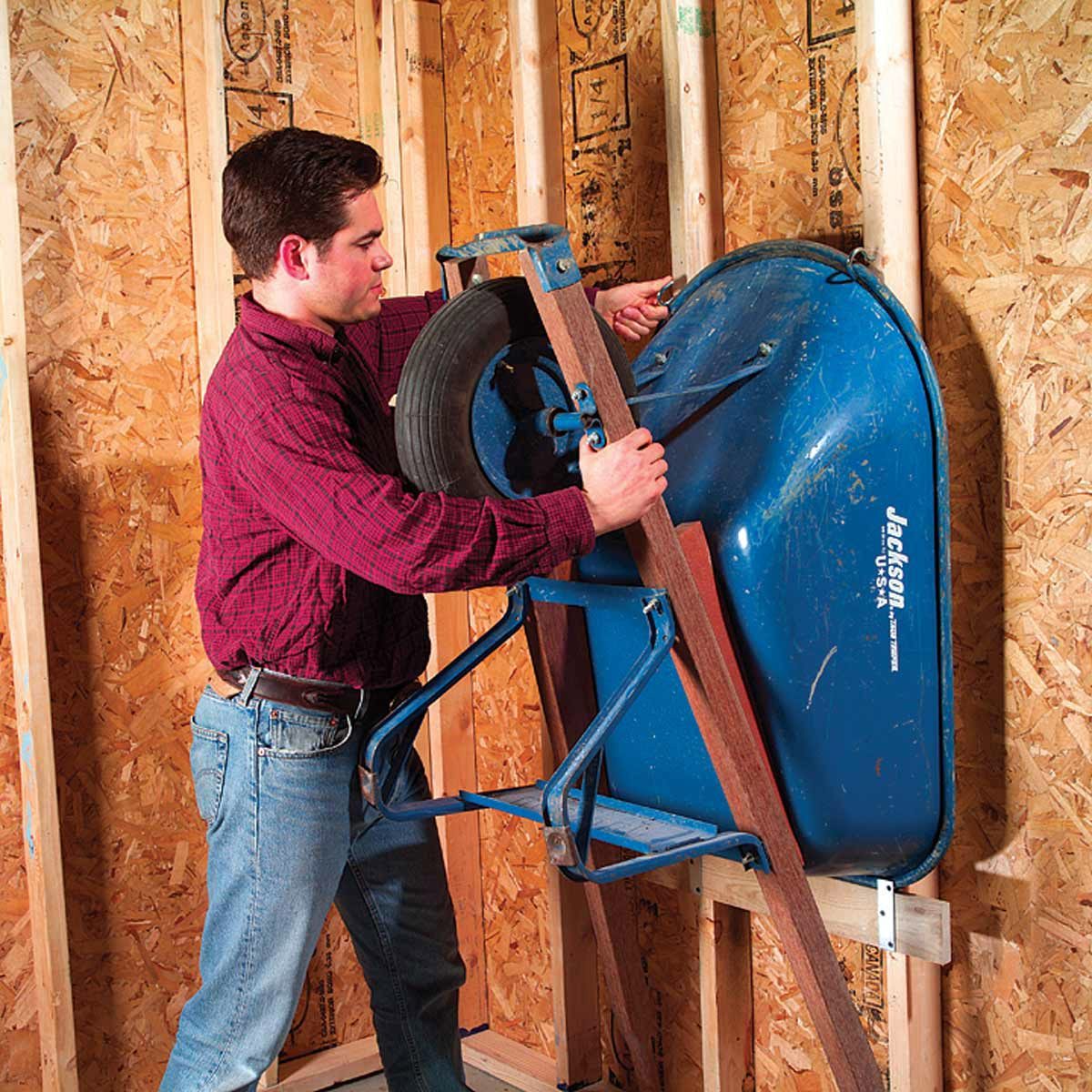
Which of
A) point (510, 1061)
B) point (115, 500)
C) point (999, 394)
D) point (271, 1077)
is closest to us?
point (999, 394)

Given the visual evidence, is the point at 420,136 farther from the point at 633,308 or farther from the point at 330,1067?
the point at 330,1067

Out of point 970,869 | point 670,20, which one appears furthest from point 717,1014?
point 670,20

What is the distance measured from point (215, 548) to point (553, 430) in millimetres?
595

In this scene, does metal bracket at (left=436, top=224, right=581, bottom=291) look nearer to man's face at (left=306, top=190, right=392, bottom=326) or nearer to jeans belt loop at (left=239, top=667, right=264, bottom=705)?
man's face at (left=306, top=190, right=392, bottom=326)

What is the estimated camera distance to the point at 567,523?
1784mm

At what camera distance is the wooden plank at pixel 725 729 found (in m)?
1.78

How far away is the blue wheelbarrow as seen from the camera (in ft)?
6.09

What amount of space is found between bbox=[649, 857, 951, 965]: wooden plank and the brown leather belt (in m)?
0.70

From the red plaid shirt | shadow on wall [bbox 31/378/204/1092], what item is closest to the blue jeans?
the red plaid shirt

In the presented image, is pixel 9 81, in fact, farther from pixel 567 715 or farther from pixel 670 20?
pixel 567 715

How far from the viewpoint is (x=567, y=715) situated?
2262 millimetres

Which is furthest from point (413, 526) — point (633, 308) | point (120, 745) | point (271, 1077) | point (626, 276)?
point (271, 1077)

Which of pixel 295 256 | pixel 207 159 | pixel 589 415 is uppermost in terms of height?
pixel 207 159

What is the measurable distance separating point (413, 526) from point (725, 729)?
50cm
